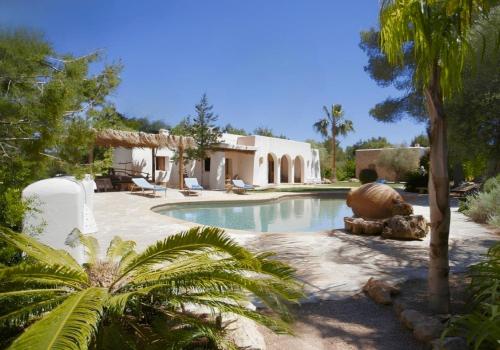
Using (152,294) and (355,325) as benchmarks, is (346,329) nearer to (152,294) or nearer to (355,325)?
(355,325)

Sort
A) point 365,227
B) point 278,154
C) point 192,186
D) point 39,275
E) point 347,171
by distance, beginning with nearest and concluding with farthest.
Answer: point 39,275, point 365,227, point 192,186, point 278,154, point 347,171

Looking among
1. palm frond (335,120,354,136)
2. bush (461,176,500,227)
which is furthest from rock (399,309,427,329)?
palm frond (335,120,354,136)

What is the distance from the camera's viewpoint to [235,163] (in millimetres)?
28109

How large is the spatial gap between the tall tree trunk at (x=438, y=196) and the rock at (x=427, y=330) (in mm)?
402

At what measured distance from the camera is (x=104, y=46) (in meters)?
5.74

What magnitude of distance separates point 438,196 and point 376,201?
5.49m

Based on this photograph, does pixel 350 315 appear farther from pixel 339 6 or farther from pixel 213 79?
pixel 213 79

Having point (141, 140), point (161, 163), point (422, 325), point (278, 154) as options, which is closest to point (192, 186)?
point (141, 140)

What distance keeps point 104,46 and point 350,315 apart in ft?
17.3

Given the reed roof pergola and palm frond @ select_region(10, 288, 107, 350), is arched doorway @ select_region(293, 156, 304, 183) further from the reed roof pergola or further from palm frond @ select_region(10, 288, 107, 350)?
palm frond @ select_region(10, 288, 107, 350)

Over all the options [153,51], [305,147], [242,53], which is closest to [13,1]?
[153,51]

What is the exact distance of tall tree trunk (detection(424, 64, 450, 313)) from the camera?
3.42 metres

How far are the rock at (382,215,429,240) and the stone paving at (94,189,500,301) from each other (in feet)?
0.68

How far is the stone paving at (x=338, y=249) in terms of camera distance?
4.82 metres
